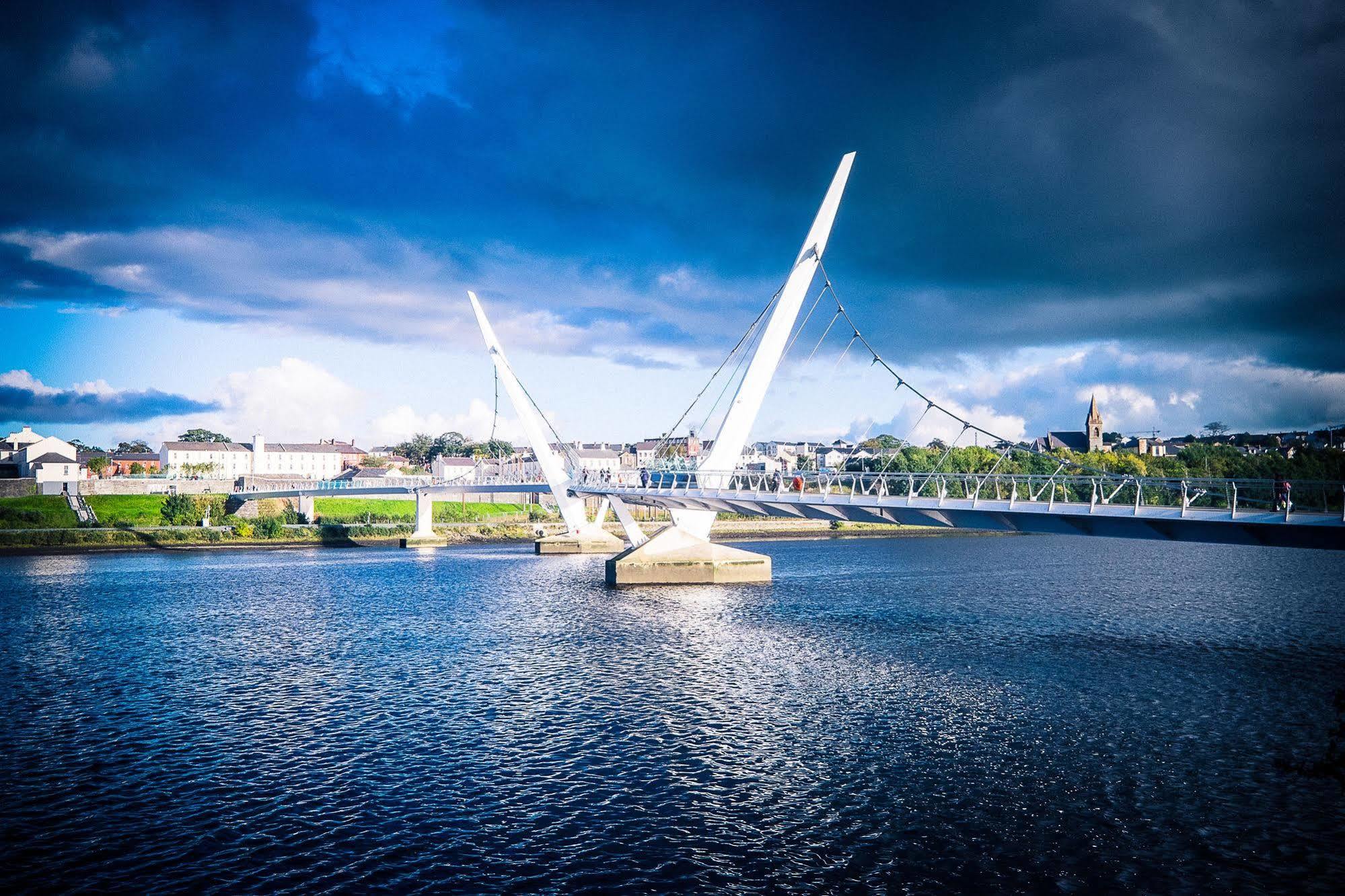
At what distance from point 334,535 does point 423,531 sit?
836cm

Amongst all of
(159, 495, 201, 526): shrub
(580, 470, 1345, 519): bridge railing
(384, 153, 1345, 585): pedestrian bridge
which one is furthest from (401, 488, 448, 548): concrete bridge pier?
(580, 470, 1345, 519): bridge railing

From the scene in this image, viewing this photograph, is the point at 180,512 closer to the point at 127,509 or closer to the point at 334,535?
the point at 127,509

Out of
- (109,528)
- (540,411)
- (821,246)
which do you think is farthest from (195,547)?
(821,246)

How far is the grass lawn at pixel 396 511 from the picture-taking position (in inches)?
3467

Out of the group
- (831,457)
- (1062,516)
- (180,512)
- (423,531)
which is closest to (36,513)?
(180,512)

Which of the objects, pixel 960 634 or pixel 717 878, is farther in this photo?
pixel 960 634

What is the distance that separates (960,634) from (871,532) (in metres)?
65.6

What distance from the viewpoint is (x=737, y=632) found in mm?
30141

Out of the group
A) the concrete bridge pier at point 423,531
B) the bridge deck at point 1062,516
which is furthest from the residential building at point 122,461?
the bridge deck at point 1062,516

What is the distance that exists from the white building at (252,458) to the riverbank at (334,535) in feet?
177

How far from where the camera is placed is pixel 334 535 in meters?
79.8

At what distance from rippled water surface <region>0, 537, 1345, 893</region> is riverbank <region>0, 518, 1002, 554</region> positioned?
36345 millimetres

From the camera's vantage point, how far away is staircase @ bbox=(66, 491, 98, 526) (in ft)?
250

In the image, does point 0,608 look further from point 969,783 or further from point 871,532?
point 871,532
